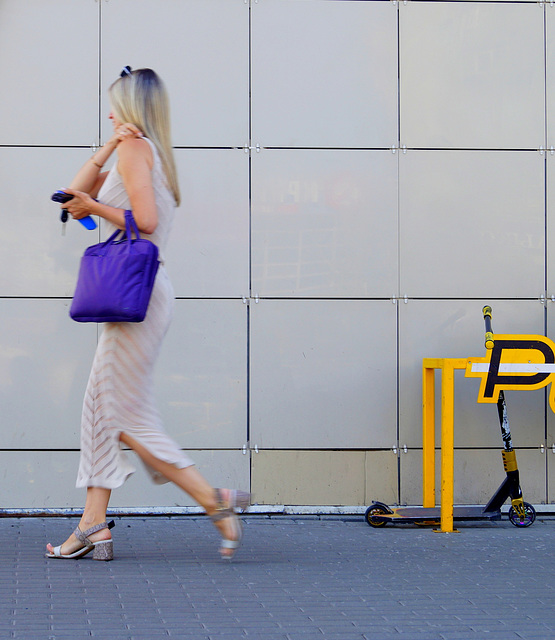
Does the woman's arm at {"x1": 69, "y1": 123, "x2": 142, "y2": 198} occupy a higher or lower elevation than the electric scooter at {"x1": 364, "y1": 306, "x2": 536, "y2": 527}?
higher

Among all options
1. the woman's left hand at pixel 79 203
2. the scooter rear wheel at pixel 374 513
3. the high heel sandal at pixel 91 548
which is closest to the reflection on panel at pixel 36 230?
the woman's left hand at pixel 79 203

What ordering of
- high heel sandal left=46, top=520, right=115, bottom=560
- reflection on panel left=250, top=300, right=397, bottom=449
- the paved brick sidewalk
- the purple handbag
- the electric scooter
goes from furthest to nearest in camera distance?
reflection on panel left=250, top=300, right=397, bottom=449
the electric scooter
high heel sandal left=46, top=520, right=115, bottom=560
the purple handbag
the paved brick sidewalk

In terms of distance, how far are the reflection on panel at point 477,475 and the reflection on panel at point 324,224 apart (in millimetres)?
1093

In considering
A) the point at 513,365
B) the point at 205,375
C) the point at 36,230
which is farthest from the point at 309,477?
the point at 36,230

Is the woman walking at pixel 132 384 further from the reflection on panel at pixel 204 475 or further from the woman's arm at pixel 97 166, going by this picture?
the reflection on panel at pixel 204 475

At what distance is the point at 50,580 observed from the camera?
12.9ft

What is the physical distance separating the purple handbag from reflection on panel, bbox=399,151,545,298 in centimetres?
225

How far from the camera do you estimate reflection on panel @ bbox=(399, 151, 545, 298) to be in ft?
19.4

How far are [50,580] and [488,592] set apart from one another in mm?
1787

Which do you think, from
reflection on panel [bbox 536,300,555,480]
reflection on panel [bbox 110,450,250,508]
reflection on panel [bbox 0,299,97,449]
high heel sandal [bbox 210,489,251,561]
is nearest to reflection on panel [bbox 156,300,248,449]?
reflection on panel [bbox 110,450,250,508]

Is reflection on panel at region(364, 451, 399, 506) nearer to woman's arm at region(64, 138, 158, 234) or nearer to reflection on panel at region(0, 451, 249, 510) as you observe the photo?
reflection on panel at region(0, 451, 249, 510)

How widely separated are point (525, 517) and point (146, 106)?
3.16 metres

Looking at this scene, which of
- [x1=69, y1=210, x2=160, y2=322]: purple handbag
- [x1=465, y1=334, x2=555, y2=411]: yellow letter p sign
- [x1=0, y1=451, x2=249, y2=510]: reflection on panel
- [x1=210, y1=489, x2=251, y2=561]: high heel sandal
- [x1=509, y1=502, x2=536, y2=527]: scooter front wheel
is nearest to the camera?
[x1=69, y1=210, x2=160, y2=322]: purple handbag

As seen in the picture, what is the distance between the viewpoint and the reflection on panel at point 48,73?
18.9ft
